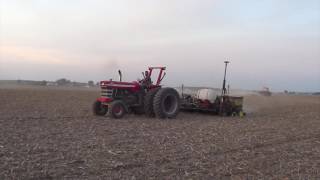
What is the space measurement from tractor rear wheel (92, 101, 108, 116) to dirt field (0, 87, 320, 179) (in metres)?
3.00

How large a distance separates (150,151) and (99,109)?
28.8 feet

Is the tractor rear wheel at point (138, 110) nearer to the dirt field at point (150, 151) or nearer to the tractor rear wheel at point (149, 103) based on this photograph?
the tractor rear wheel at point (149, 103)

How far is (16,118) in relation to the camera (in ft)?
51.9

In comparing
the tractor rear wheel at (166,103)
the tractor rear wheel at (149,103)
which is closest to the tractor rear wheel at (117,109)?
the tractor rear wheel at (149,103)

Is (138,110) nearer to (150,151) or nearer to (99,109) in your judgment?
(99,109)

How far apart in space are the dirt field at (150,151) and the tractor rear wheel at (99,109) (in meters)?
3.00

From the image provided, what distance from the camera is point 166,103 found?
18.9 m

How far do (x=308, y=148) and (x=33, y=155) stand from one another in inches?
262

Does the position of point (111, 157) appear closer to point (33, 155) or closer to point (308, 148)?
point (33, 155)

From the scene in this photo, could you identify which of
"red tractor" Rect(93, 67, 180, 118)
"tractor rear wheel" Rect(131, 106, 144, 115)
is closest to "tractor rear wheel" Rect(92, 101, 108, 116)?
"red tractor" Rect(93, 67, 180, 118)

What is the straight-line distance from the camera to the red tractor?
1780 cm

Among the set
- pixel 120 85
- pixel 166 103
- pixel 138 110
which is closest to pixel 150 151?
pixel 120 85

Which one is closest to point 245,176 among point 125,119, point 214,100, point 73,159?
point 73,159

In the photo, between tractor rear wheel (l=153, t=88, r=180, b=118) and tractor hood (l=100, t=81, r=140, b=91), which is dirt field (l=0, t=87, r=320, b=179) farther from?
tractor hood (l=100, t=81, r=140, b=91)
